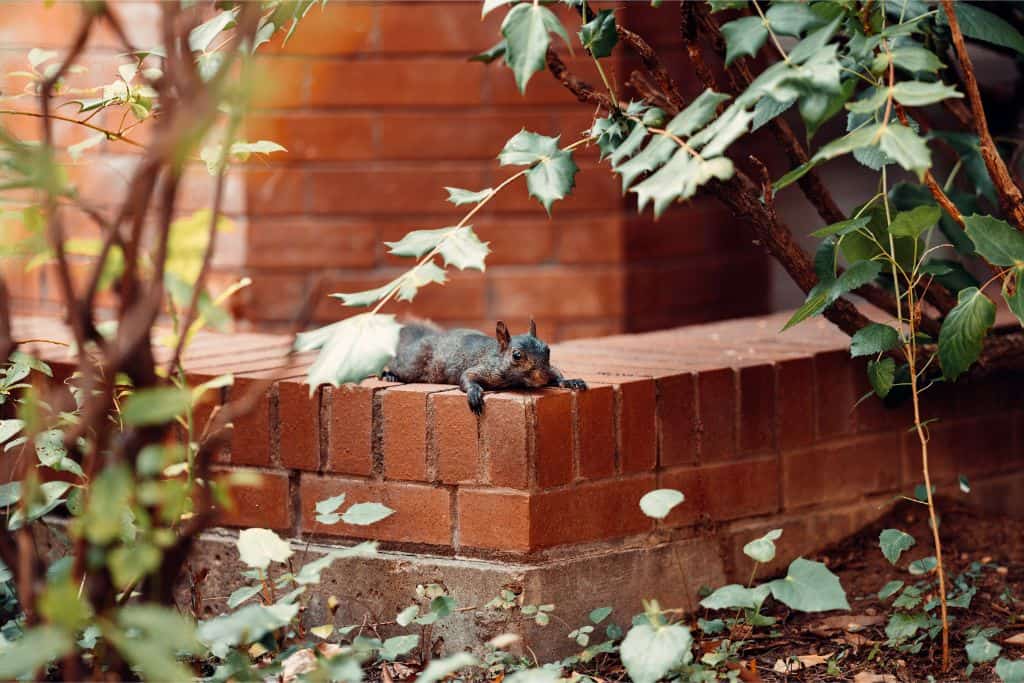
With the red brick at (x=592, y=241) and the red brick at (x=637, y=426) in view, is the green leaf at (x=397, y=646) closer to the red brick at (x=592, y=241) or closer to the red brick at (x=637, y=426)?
the red brick at (x=637, y=426)

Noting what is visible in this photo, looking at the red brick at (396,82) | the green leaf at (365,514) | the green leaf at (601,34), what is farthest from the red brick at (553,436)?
the red brick at (396,82)

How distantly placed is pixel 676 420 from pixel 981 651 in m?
0.75

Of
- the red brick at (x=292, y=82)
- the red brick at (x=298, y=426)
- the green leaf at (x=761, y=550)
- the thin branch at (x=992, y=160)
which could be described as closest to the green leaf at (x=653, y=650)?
the green leaf at (x=761, y=550)

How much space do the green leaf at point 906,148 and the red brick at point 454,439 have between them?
42.4 inches

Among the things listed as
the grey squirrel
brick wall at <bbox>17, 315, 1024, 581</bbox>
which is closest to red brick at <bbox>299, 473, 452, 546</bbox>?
brick wall at <bbox>17, 315, 1024, 581</bbox>

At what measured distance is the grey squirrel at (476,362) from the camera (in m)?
2.45

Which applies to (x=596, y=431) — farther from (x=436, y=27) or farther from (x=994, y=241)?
(x=436, y=27)

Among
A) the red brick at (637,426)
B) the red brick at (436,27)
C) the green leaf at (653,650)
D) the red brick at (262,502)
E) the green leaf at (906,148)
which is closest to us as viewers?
the green leaf at (906,148)

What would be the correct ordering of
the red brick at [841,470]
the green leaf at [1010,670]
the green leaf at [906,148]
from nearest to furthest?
1. the green leaf at [906,148]
2. the green leaf at [1010,670]
3. the red brick at [841,470]

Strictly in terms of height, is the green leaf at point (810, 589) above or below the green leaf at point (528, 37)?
below

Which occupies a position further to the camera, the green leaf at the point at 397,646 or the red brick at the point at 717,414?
the red brick at the point at 717,414

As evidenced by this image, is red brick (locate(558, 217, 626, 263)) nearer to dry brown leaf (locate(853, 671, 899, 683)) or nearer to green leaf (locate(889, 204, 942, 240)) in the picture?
green leaf (locate(889, 204, 942, 240))

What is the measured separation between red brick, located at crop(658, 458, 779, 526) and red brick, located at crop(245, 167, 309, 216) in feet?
4.75

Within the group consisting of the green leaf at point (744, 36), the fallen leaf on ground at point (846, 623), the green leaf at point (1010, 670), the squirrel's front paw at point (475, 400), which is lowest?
the fallen leaf on ground at point (846, 623)
